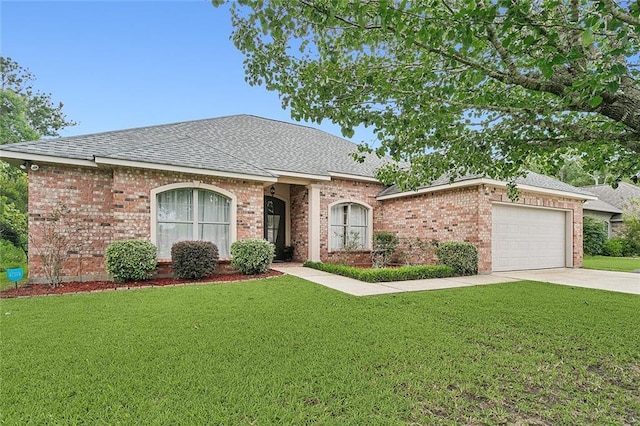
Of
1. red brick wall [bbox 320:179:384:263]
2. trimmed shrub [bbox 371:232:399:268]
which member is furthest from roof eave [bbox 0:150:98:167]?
trimmed shrub [bbox 371:232:399:268]

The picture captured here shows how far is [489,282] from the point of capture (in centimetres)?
880

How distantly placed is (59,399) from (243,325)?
88.5 inches

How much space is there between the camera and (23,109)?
23828 mm

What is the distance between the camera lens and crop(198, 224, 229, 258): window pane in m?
9.91

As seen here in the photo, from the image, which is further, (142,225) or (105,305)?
(142,225)

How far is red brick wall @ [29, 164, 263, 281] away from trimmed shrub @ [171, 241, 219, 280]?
114 centimetres

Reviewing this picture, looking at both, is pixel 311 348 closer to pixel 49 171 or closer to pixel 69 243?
pixel 69 243

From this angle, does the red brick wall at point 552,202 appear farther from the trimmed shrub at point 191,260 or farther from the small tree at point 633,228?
the small tree at point 633,228

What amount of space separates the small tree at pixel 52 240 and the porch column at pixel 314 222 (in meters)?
7.44

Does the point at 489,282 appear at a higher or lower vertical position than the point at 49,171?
lower

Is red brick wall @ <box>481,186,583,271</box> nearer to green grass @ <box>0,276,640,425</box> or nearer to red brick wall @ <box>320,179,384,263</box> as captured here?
red brick wall @ <box>320,179,384,263</box>

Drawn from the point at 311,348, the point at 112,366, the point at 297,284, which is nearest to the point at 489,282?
the point at 297,284

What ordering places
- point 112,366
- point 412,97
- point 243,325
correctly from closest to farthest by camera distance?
point 112,366 → point 412,97 → point 243,325

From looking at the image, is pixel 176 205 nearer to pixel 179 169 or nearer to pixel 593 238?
pixel 179 169
